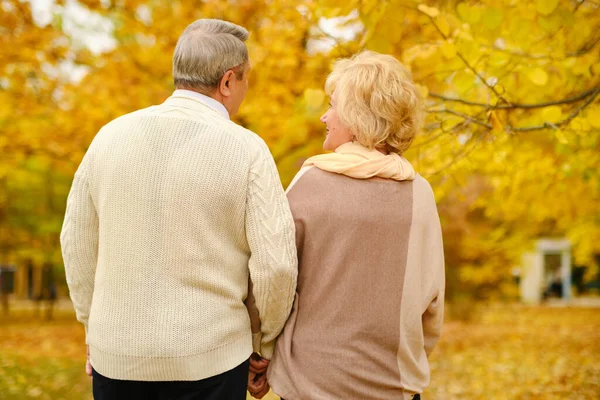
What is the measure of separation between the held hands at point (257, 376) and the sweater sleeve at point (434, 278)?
22.7 inches

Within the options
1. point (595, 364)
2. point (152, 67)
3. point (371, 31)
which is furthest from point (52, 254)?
point (371, 31)

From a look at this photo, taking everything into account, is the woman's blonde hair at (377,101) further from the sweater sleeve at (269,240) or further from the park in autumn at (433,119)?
the park in autumn at (433,119)

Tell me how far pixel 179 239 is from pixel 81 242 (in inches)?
15.9

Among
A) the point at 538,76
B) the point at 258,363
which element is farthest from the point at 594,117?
the point at 258,363

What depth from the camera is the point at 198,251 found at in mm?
1756

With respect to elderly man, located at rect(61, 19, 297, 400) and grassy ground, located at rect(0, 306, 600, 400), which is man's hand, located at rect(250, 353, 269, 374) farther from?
grassy ground, located at rect(0, 306, 600, 400)

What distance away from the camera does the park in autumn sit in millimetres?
3072

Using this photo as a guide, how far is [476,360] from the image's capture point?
30.1ft

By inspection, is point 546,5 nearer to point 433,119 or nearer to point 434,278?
point 433,119

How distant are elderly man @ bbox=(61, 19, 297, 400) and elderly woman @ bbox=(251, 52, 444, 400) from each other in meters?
0.10

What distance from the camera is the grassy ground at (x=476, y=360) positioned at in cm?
663

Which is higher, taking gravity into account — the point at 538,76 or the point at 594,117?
the point at 538,76

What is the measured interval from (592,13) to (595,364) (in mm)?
5849

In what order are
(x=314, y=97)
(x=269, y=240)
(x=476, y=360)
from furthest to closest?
(x=476, y=360), (x=314, y=97), (x=269, y=240)
